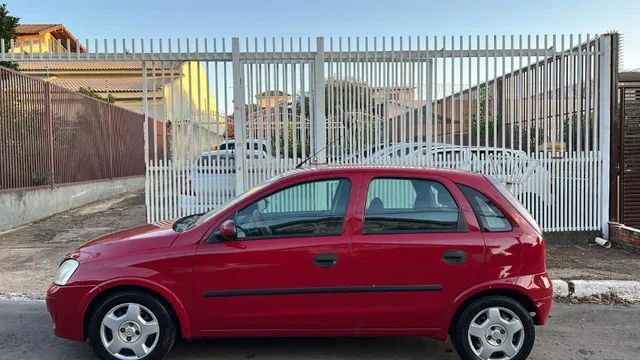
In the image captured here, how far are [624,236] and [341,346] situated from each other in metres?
5.70

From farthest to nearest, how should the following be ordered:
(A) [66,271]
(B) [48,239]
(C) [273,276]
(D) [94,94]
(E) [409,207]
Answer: (D) [94,94]
(B) [48,239]
(E) [409,207]
(A) [66,271]
(C) [273,276]

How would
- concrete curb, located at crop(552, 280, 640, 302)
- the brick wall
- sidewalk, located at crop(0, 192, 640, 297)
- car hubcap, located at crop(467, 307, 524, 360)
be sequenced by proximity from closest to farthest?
car hubcap, located at crop(467, 307, 524, 360)
concrete curb, located at crop(552, 280, 640, 302)
sidewalk, located at crop(0, 192, 640, 297)
the brick wall

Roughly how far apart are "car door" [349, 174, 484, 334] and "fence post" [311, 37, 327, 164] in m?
4.38

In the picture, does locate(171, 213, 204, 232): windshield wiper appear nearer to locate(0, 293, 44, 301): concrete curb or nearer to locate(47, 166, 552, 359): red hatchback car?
locate(47, 166, 552, 359): red hatchback car

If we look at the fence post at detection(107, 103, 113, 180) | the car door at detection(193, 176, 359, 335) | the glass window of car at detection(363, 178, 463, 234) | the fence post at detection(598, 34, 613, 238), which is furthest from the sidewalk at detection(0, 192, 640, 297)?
the fence post at detection(107, 103, 113, 180)

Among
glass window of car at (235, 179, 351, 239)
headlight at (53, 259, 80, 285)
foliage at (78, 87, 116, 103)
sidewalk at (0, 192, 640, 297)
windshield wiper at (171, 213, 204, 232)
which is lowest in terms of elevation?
sidewalk at (0, 192, 640, 297)

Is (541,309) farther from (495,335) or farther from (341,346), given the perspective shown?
(341,346)

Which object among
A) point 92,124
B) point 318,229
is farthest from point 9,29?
point 318,229

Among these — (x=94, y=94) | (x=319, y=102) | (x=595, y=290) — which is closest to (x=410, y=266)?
(x=595, y=290)

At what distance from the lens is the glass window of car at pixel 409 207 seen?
4.17m

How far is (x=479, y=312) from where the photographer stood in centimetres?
413

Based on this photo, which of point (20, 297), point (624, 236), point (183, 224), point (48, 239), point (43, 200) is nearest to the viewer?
point (183, 224)

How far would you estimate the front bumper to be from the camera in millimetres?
4035

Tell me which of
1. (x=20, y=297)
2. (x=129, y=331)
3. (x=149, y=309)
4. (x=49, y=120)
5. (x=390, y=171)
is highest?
(x=49, y=120)
